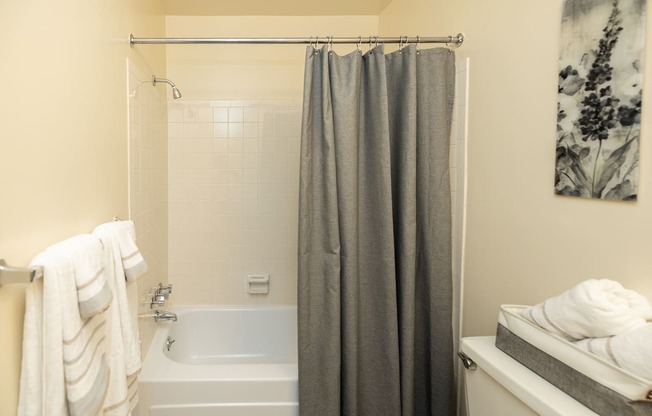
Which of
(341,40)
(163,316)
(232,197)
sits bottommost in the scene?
(163,316)

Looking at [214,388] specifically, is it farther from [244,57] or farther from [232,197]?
[244,57]

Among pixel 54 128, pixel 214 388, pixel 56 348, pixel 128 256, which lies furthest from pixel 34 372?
pixel 214 388

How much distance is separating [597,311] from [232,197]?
2.16 metres

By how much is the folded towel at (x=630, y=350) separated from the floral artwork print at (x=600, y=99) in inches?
13.7

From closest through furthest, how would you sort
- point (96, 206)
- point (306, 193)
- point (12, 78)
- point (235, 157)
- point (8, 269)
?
point (8, 269), point (12, 78), point (96, 206), point (306, 193), point (235, 157)

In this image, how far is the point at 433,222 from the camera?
1.62 metres

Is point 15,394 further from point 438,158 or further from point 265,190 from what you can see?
point 265,190

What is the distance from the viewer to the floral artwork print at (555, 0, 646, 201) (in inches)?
36.1

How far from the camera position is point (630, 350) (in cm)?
75

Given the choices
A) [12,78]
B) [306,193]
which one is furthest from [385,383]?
Answer: [12,78]

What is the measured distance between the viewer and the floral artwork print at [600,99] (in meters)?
0.92

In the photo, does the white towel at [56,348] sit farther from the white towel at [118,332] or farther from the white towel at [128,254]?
the white towel at [128,254]

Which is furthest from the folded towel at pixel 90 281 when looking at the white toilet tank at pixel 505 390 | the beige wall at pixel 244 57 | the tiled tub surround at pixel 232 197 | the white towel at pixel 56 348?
the beige wall at pixel 244 57

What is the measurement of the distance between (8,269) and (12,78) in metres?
0.42
